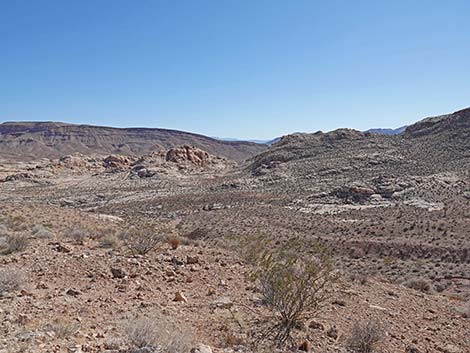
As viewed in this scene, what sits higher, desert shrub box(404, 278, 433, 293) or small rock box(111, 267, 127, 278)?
small rock box(111, 267, 127, 278)

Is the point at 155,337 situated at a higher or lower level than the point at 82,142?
lower

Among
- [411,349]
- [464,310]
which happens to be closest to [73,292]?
[411,349]

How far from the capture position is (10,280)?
23.2 ft

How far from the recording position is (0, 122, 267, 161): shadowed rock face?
16012 cm

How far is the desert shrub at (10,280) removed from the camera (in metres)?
6.94

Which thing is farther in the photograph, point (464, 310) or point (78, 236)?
point (78, 236)

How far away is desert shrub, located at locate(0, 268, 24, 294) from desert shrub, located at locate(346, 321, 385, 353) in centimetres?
537

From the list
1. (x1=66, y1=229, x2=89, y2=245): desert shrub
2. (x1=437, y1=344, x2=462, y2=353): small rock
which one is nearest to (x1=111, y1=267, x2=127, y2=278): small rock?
(x1=66, y1=229, x2=89, y2=245): desert shrub

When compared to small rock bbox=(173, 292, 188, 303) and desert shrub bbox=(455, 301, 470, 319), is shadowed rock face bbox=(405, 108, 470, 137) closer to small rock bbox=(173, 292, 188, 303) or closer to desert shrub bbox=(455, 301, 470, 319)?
desert shrub bbox=(455, 301, 470, 319)

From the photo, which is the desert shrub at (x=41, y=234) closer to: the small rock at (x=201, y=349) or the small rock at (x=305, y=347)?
the small rock at (x=201, y=349)

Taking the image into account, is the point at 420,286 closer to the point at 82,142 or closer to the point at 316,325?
the point at 316,325

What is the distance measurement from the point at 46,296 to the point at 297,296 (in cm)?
401

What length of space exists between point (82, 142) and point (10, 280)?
178 metres

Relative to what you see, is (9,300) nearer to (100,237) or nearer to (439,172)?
(100,237)
